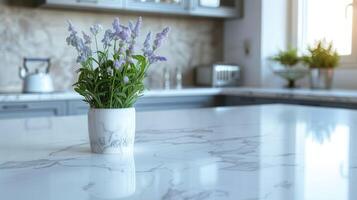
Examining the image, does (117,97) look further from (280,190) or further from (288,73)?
(288,73)

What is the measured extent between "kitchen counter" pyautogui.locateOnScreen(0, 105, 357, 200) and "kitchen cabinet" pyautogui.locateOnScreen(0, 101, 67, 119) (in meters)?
1.40

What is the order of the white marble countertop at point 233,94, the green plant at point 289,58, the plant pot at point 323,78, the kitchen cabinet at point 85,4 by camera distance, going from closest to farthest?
the white marble countertop at point 233,94
the kitchen cabinet at point 85,4
the plant pot at point 323,78
the green plant at point 289,58

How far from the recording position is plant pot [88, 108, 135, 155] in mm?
962

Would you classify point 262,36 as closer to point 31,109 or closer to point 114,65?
point 31,109

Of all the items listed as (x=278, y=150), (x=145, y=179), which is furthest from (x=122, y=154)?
(x=278, y=150)

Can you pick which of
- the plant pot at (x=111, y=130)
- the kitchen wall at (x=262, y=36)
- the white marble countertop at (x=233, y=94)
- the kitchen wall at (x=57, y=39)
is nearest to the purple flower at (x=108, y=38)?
the plant pot at (x=111, y=130)

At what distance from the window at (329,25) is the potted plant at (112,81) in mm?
2976

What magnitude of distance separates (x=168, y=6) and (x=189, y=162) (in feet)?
9.41

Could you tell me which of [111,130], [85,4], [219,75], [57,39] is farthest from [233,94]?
[111,130]

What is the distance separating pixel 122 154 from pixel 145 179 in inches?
8.9

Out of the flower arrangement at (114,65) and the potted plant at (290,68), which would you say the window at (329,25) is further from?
the flower arrangement at (114,65)

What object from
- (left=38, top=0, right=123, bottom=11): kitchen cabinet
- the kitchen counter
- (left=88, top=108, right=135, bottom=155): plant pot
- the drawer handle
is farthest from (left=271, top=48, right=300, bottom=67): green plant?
(left=88, top=108, right=135, bottom=155): plant pot

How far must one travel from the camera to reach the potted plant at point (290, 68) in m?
3.67

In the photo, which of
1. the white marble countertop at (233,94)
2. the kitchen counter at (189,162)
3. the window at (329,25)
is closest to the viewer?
the kitchen counter at (189,162)
